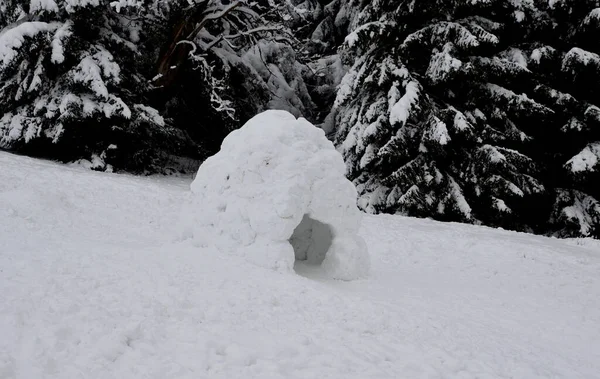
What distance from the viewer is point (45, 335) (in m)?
3.93

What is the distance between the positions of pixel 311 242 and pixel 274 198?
5.76 ft

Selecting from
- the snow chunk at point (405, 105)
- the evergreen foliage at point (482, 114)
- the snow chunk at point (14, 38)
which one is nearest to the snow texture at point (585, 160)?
the evergreen foliage at point (482, 114)

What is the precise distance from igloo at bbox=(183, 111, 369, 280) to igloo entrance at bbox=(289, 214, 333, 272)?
1.62 feet

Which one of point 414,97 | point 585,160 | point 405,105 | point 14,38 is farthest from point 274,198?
point 585,160

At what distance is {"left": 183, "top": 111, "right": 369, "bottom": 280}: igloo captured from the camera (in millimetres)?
6699

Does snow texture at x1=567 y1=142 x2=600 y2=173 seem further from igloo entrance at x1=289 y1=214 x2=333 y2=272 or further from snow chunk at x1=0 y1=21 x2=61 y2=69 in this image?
snow chunk at x1=0 y1=21 x2=61 y2=69

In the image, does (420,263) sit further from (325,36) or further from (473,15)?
(325,36)

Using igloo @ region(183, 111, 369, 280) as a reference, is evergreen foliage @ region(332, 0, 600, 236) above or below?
above

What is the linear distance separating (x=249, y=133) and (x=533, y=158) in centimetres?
1037

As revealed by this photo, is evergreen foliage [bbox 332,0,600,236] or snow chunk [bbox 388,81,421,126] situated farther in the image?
evergreen foliage [bbox 332,0,600,236]

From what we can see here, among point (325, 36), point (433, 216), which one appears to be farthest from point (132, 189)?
point (325, 36)

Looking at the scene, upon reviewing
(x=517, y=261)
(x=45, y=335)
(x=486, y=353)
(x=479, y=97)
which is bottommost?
(x=45, y=335)

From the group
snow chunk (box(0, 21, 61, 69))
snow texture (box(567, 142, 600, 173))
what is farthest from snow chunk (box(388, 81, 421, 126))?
snow chunk (box(0, 21, 61, 69))

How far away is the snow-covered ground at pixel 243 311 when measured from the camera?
13.1 ft
